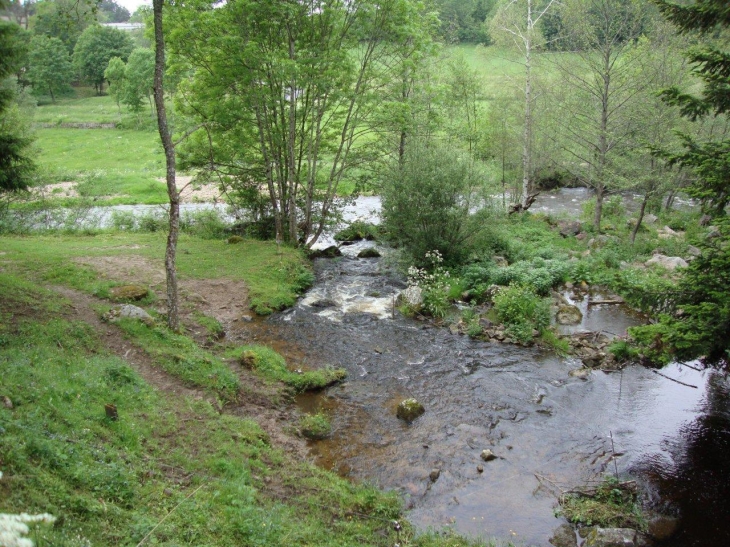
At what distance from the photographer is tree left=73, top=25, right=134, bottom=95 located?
213 feet

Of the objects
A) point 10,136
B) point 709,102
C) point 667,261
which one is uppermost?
point 709,102

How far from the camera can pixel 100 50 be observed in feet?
218

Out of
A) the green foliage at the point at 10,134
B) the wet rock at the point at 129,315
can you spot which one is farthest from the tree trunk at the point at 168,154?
the green foliage at the point at 10,134

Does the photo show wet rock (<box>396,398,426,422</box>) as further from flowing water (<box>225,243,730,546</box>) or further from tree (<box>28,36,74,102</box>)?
tree (<box>28,36,74,102</box>)

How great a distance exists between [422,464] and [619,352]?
7685 mm

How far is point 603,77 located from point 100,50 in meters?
66.6

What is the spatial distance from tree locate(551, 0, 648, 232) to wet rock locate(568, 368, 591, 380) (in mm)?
→ 11705

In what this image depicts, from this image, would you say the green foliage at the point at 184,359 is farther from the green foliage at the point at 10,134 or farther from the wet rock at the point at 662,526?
the wet rock at the point at 662,526

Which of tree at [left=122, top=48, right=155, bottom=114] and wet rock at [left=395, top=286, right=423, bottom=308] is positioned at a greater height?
tree at [left=122, top=48, right=155, bottom=114]

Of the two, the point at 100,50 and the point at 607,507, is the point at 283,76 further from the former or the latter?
the point at 100,50

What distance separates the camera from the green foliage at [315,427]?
36.6ft

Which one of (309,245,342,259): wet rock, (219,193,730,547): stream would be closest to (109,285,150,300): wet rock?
(219,193,730,547): stream

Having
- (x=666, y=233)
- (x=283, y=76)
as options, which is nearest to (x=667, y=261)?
(x=666, y=233)

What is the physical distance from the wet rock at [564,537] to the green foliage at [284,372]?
6533mm
